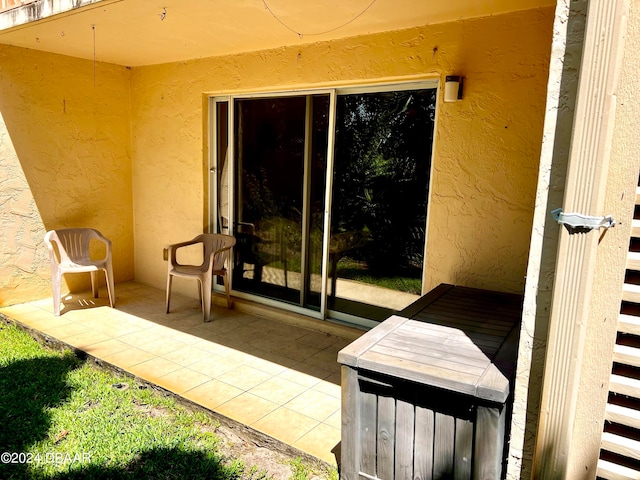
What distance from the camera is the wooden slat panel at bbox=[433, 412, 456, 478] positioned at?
1987 mm

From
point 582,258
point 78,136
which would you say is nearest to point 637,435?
point 582,258

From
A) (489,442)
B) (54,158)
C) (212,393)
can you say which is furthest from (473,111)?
(54,158)

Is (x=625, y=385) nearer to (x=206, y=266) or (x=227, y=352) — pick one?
(x=227, y=352)

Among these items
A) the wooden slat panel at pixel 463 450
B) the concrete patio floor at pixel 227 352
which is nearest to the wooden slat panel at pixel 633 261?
the wooden slat panel at pixel 463 450

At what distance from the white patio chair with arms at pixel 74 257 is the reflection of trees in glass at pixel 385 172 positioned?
2.63 metres

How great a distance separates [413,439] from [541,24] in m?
2.81

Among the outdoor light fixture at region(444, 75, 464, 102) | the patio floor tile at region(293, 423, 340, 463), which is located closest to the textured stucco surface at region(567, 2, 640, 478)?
the patio floor tile at region(293, 423, 340, 463)

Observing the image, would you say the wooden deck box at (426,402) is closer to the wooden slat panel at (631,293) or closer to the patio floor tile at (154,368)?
the wooden slat panel at (631,293)

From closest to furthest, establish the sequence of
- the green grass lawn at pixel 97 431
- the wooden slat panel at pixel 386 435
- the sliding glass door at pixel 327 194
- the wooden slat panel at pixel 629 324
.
→ the wooden slat panel at pixel 629 324 → the wooden slat panel at pixel 386 435 → the green grass lawn at pixel 97 431 → the sliding glass door at pixel 327 194

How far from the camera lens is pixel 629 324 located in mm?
1646

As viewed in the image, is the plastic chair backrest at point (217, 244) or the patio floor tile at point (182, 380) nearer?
the patio floor tile at point (182, 380)

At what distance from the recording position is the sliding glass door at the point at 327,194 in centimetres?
397

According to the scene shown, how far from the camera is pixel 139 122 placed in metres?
5.80

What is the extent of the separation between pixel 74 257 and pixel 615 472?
17.3 ft
